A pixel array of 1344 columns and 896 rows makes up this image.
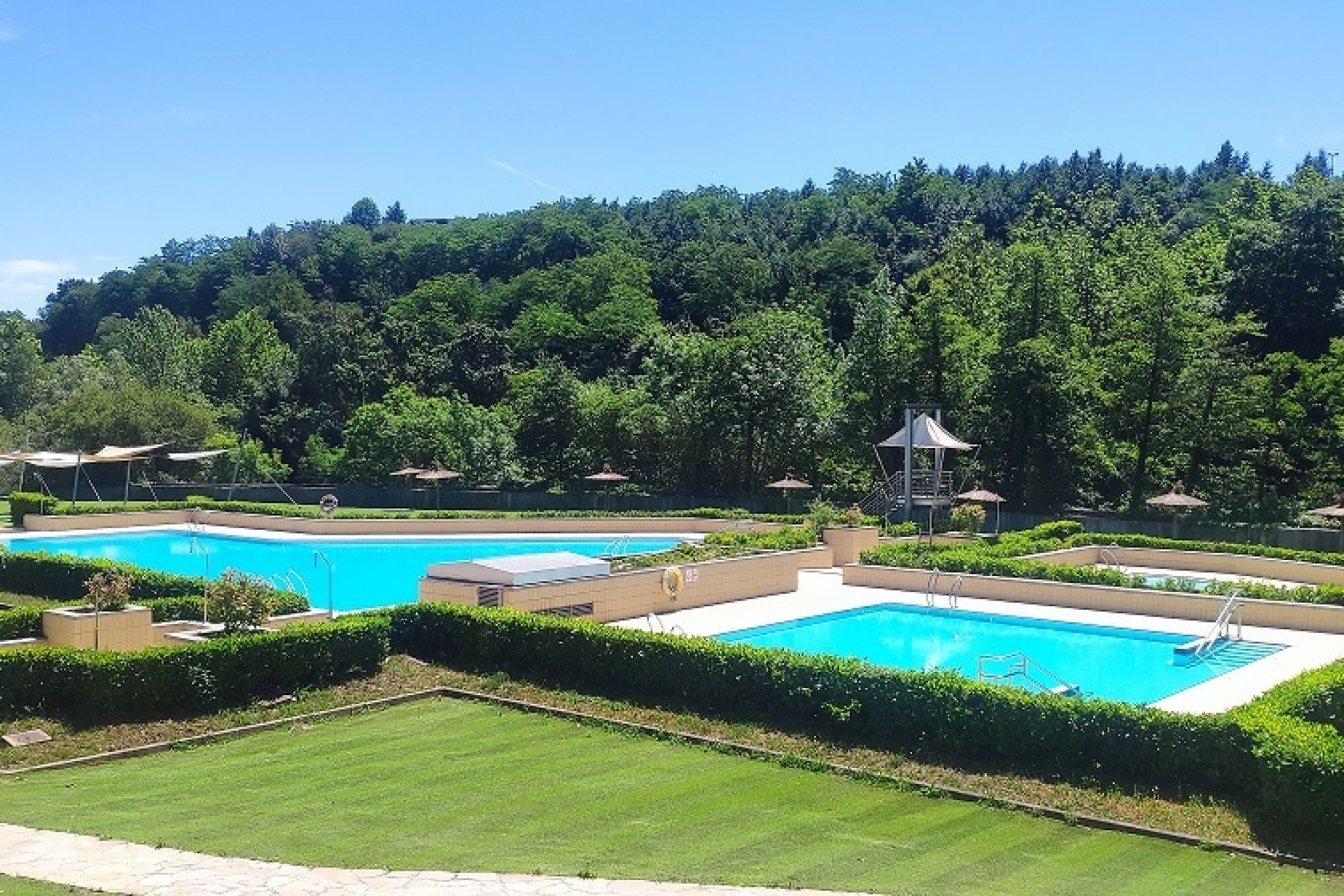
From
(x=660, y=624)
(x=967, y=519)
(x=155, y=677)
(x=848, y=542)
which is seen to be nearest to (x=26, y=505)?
(x=848, y=542)

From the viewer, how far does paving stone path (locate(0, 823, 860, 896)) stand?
805 cm

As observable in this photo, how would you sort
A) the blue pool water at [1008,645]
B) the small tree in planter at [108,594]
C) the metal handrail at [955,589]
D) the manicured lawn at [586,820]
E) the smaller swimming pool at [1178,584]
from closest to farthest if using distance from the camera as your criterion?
1. the manicured lawn at [586,820]
2. the small tree in planter at [108,594]
3. the blue pool water at [1008,645]
4. the smaller swimming pool at [1178,584]
5. the metal handrail at [955,589]

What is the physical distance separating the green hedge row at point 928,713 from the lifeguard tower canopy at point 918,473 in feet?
58.5

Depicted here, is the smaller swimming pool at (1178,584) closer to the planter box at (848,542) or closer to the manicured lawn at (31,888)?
the planter box at (848,542)

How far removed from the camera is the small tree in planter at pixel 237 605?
1565cm

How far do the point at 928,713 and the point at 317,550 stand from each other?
26.3 metres

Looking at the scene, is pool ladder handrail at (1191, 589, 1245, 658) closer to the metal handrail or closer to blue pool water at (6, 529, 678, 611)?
the metal handrail

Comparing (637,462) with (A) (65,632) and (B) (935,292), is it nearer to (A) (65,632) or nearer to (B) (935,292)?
(B) (935,292)

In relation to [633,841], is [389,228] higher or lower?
higher

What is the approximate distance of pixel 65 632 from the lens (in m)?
15.5

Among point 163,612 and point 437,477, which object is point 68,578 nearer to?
point 163,612

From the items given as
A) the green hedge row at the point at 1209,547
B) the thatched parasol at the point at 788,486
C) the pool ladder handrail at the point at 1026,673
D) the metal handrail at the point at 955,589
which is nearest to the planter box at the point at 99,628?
the pool ladder handrail at the point at 1026,673

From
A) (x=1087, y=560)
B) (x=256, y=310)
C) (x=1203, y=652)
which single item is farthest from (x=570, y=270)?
(x=1203, y=652)

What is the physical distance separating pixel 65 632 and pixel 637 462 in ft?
108
